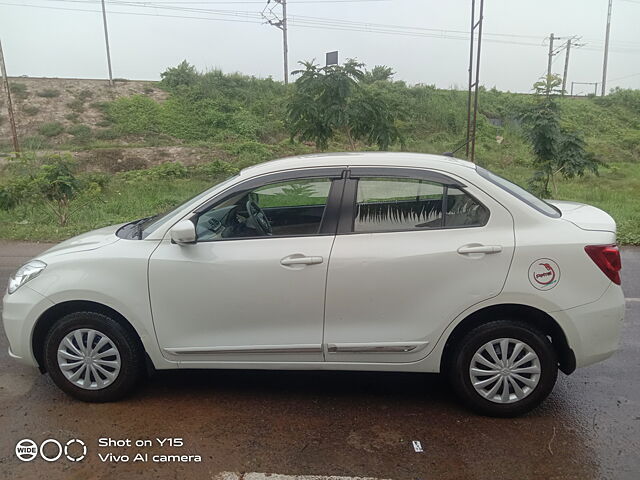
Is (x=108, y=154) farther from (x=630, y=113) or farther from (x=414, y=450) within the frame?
(x=630, y=113)

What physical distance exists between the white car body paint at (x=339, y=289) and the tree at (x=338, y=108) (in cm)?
704

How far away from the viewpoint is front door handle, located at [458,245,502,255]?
120 inches

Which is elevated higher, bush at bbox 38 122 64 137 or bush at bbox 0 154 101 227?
bush at bbox 38 122 64 137

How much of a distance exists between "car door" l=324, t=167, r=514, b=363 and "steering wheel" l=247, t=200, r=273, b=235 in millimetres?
535

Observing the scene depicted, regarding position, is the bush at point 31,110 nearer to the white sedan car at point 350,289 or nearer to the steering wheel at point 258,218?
the white sedan car at point 350,289

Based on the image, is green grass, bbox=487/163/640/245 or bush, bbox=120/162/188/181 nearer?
green grass, bbox=487/163/640/245

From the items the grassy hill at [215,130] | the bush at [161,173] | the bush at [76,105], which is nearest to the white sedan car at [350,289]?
the grassy hill at [215,130]

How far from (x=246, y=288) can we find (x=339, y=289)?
585mm

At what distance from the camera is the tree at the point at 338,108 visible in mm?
9992

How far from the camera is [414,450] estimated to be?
113 inches

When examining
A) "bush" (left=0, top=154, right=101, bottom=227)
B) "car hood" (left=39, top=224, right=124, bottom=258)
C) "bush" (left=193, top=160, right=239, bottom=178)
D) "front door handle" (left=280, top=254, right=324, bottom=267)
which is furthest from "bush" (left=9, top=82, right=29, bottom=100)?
"front door handle" (left=280, top=254, right=324, bottom=267)

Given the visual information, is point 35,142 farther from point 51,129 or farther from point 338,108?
point 338,108

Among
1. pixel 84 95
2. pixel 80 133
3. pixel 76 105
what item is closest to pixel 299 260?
pixel 80 133

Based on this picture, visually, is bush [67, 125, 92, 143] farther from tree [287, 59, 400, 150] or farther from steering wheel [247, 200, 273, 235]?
steering wheel [247, 200, 273, 235]
